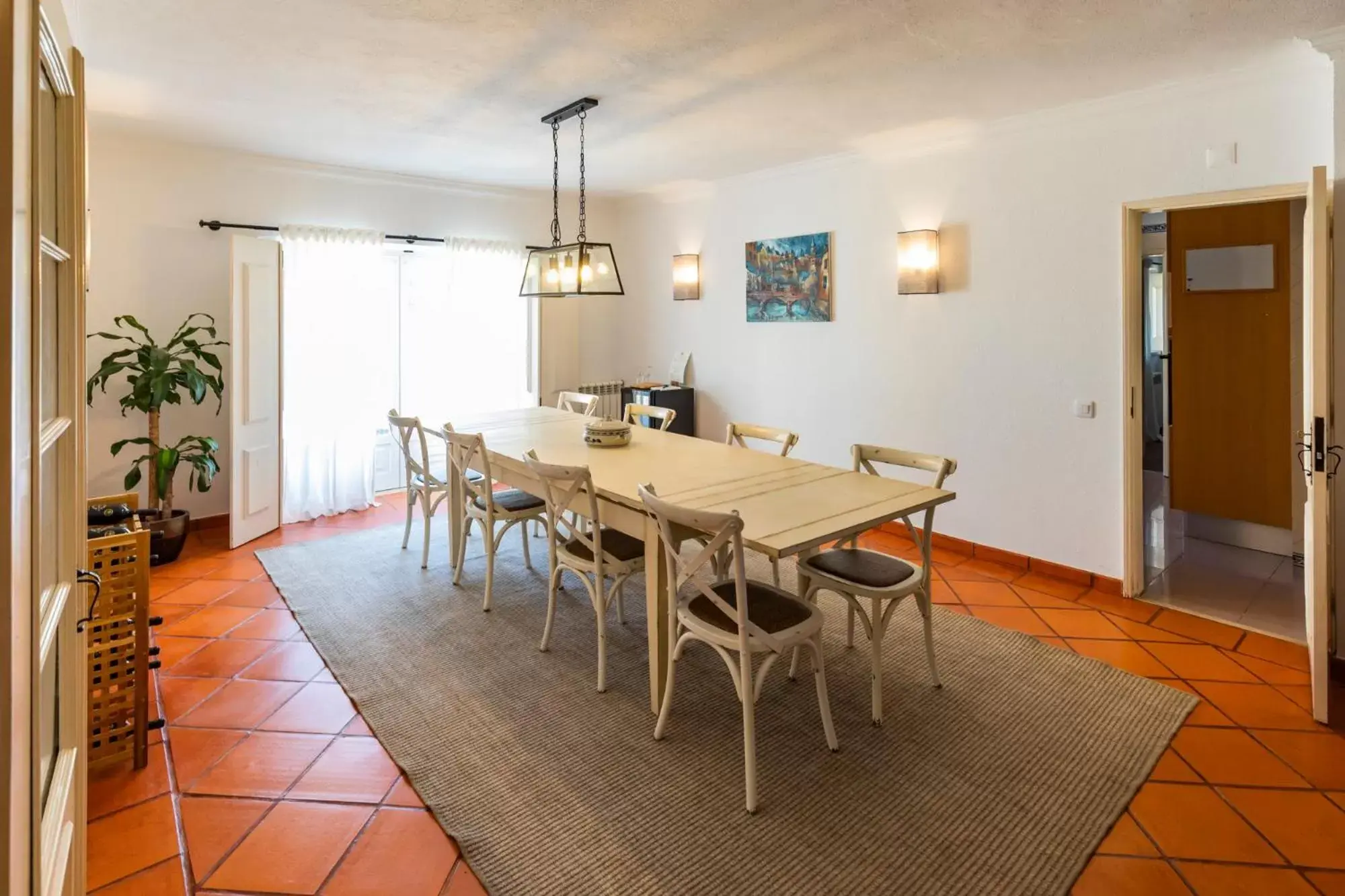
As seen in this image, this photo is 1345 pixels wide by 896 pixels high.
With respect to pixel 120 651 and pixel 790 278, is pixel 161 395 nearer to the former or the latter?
pixel 120 651

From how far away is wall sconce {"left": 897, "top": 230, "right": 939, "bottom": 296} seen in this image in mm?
4242

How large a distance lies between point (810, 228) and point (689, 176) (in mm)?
1076

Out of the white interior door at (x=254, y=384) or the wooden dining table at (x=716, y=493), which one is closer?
the wooden dining table at (x=716, y=493)

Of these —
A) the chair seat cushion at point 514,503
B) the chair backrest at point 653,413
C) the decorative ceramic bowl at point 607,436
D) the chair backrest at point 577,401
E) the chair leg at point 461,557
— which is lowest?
the chair leg at point 461,557

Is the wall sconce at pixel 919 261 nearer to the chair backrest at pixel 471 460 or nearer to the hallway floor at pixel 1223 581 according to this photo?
the hallway floor at pixel 1223 581

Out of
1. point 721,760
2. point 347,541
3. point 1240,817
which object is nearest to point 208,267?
point 347,541

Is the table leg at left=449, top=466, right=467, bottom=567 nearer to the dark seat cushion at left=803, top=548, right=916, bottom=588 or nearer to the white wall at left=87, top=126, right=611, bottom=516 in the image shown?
the white wall at left=87, top=126, right=611, bottom=516

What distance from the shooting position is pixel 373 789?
2160 millimetres

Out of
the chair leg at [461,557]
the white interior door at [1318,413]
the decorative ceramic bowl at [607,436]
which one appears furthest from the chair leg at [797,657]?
the chair leg at [461,557]

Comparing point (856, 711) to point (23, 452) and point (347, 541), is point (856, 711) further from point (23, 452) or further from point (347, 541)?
point (347, 541)

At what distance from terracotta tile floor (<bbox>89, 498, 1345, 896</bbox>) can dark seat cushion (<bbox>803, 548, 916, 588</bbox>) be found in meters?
0.90

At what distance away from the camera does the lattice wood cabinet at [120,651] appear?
2191 mm

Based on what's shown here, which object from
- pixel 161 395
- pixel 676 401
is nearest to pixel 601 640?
pixel 161 395

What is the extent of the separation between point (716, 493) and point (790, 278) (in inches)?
114
